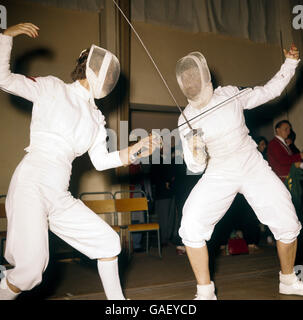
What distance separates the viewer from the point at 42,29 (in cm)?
432

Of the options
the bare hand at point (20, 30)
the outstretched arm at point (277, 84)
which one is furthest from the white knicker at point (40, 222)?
the outstretched arm at point (277, 84)

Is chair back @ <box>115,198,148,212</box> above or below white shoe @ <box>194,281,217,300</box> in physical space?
above

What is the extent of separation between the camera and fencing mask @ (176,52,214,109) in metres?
2.23

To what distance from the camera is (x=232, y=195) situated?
227cm

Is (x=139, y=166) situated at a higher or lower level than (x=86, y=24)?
lower

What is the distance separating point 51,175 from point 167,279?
5.73 ft

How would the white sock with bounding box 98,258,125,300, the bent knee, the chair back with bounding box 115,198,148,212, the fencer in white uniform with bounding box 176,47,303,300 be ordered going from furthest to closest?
the chair back with bounding box 115,198,148,212
the fencer in white uniform with bounding box 176,47,303,300
the white sock with bounding box 98,258,125,300
the bent knee

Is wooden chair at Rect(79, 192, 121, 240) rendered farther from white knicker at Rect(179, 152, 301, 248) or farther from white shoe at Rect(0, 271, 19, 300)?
white shoe at Rect(0, 271, 19, 300)

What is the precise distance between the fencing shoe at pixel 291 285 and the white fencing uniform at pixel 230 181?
0.29 metres

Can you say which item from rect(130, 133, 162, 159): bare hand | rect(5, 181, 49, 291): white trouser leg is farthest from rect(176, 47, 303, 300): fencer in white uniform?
rect(5, 181, 49, 291): white trouser leg

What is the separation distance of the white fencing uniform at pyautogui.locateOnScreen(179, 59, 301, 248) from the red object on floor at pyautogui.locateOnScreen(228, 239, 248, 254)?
1954 millimetres
